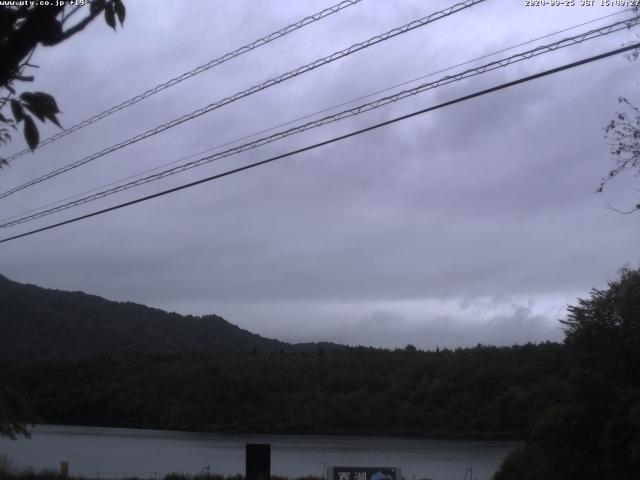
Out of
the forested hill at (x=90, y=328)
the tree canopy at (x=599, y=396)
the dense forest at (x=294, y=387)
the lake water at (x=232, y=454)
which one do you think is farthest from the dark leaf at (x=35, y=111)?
the forested hill at (x=90, y=328)

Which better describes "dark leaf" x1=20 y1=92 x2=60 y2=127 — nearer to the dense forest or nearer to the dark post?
the dark post

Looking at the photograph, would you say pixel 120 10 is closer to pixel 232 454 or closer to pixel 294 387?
pixel 232 454

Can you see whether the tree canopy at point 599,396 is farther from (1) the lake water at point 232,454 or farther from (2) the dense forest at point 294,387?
(1) the lake water at point 232,454

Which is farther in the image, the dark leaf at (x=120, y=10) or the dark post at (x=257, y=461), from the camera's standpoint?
the dark post at (x=257, y=461)

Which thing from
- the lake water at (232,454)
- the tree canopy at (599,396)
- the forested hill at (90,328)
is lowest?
the lake water at (232,454)

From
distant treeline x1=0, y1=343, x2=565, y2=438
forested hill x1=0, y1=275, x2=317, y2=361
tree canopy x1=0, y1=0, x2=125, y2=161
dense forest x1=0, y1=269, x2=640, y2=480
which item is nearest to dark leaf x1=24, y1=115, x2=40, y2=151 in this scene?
tree canopy x1=0, y1=0, x2=125, y2=161

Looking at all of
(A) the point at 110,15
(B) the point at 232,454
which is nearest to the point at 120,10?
(A) the point at 110,15
